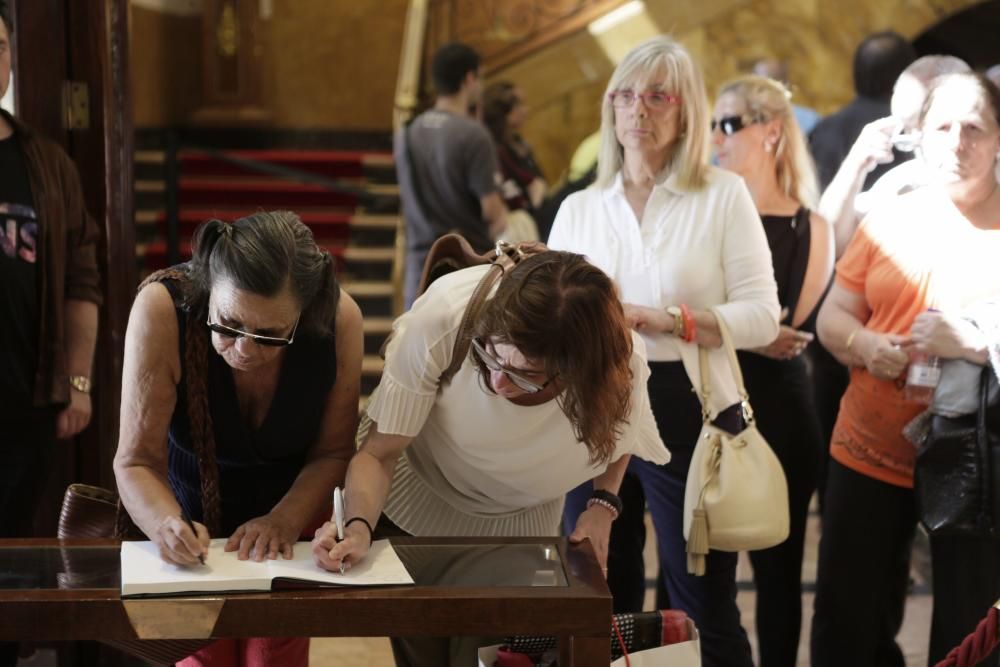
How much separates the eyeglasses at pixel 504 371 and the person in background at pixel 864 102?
3.12 meters

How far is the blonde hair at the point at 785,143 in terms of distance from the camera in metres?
3.89

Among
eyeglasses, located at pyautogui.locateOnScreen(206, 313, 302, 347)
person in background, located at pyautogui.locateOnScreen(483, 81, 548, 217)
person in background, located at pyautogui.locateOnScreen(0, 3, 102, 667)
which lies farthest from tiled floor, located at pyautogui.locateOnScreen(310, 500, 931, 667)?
person in background, located at pyautogui.locateOnScreen(483, 81, 548, 217)

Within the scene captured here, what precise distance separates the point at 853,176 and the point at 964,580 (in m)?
1.37

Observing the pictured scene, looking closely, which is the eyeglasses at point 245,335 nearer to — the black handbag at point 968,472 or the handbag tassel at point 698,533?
the handbag tassel at point 698,533

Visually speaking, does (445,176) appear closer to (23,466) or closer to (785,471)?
(785,471)

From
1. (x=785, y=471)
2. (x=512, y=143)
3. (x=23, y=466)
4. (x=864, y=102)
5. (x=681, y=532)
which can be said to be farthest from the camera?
(x=512, y=143)

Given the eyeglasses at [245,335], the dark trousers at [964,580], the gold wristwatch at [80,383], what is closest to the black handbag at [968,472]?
the dark trousers at [964,580]

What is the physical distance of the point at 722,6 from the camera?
29.6ft

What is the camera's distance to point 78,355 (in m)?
3.49

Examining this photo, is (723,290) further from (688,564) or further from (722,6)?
(722,6)


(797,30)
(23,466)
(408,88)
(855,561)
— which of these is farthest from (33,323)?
(797,30)

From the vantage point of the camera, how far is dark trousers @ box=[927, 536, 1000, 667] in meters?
3.07

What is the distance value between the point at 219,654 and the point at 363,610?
1.67 feet

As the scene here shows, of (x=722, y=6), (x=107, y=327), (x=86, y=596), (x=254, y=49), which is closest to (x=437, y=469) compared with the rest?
(x=86, y=596)
